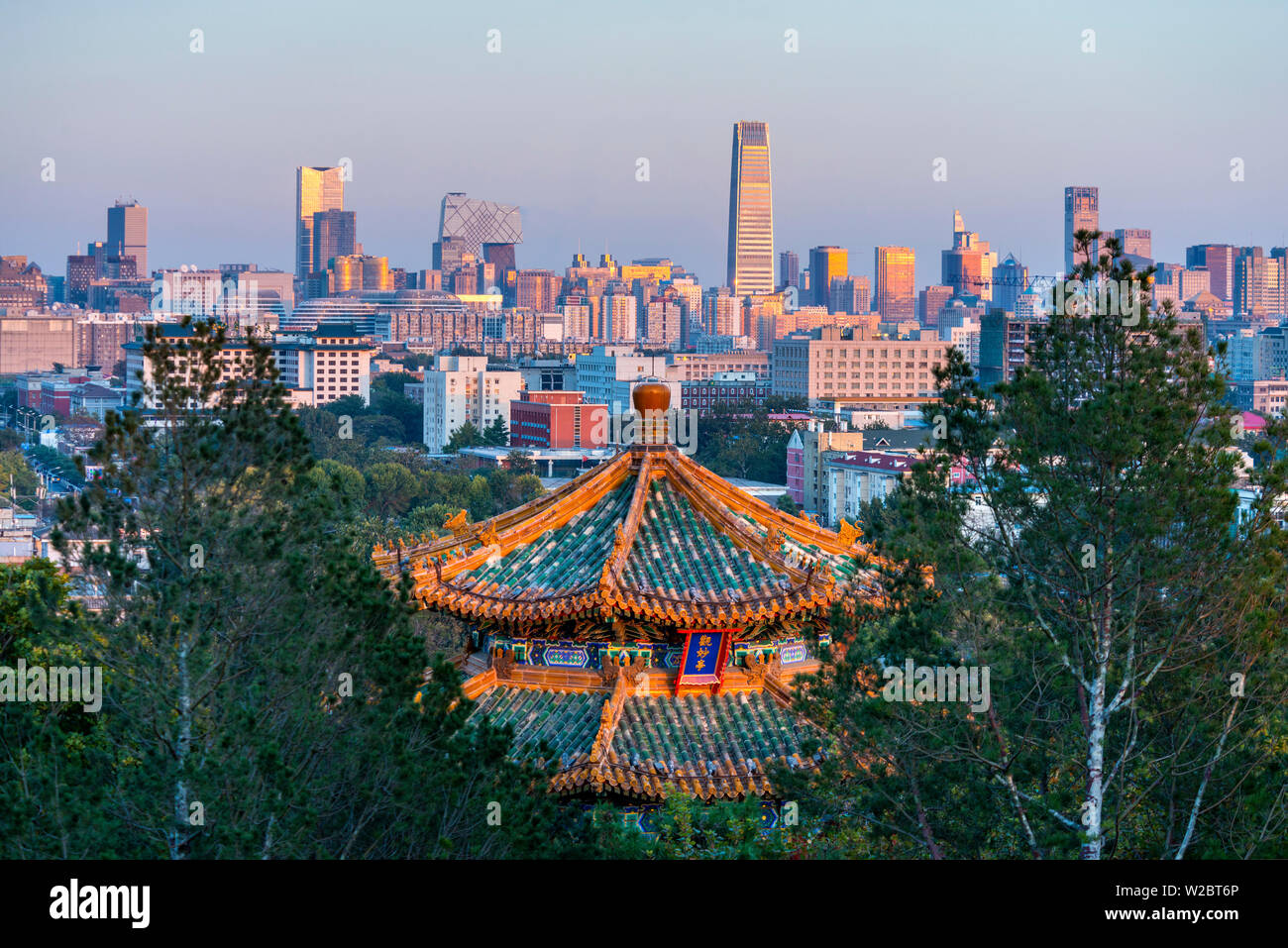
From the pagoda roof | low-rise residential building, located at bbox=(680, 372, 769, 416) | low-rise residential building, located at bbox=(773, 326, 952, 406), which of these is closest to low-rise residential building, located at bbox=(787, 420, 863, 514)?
low-rise residential building, located at bbox=(680, 372, 769, 416)

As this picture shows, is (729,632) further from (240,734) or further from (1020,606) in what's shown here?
(240,734)

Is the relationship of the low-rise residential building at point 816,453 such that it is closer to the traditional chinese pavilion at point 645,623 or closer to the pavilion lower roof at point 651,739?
the traditional chinese pavilion at point 645,623

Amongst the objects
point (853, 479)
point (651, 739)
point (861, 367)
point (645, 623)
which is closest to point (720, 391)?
point (861, 367)

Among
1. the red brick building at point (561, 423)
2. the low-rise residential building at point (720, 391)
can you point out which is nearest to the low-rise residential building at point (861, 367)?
the low-rise residential building at point (720, 391)

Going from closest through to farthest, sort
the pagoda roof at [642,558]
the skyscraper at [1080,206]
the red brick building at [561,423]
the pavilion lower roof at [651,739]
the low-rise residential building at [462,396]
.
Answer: the pavilion lower roof at [651,739] → the pagoda roof at [642,558] → the red brick building at [561,423] → the low-rise residential building at [462,396] → the skyscraper at [1080,206]

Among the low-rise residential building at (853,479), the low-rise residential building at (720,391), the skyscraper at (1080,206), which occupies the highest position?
the skyscraper at (1080,206)
